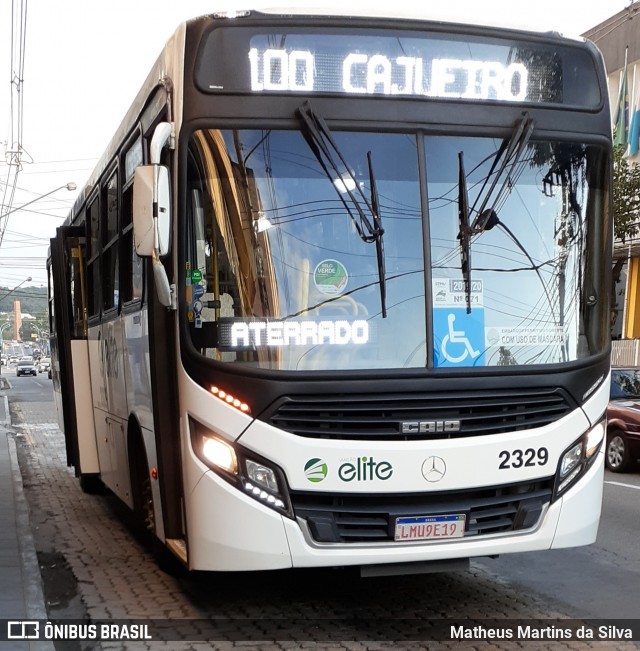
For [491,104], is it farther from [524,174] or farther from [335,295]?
[335,295]

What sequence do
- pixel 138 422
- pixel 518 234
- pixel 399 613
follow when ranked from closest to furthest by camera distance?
pixel 518 234 → pixel 399 613 → pixel 138 422

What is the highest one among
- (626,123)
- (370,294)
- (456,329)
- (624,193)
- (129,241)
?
(626,123)

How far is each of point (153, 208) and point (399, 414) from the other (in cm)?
179

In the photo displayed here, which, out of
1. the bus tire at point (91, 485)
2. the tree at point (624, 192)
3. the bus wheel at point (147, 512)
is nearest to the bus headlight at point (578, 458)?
the bus wheel at point (147, 512)

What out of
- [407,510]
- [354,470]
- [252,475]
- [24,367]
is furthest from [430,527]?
[24,367]

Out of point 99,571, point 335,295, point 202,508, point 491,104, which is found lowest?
point 99,571

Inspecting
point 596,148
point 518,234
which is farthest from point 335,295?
point 596,148

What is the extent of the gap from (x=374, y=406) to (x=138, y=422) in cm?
230

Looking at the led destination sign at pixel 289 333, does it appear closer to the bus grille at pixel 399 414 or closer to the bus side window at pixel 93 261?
the bus grille at pixel 399 414

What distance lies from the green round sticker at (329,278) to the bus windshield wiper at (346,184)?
8.5 inches

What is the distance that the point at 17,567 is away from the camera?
7758mm

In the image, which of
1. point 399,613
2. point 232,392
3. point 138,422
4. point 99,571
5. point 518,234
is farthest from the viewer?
point 99,571

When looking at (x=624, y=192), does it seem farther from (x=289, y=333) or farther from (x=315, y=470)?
(x=315, y=470)

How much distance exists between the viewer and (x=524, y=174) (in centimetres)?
624
